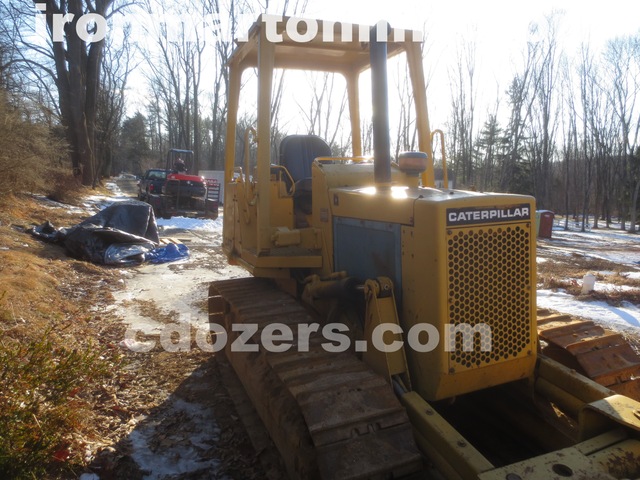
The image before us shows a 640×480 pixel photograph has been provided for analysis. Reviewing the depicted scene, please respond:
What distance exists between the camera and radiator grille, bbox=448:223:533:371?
8.50 ft

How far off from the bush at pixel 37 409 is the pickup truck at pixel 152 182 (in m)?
16.5

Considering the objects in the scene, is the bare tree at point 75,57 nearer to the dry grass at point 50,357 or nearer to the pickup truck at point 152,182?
the pickup truck at point 152,182

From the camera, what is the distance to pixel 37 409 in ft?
10.5

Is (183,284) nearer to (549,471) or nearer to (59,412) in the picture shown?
(59,412)

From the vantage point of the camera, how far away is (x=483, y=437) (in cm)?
331

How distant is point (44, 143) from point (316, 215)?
50.9 ft

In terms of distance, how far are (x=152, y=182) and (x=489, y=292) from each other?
20.3 m

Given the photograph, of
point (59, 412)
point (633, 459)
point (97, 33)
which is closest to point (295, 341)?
point (59, 412)

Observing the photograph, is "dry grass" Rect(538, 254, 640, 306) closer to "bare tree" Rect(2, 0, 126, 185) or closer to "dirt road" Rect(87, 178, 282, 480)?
"dirt road" Rect(87, 178, 282, 480)

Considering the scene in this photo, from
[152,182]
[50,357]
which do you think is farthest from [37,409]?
[152,182]

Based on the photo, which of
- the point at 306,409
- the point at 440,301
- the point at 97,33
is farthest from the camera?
the point at 97,33

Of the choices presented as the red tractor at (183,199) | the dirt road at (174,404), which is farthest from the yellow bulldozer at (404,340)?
the red tractor at (183,199)

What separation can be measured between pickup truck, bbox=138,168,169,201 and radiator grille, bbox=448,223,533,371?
18.2m

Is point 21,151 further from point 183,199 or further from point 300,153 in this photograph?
point 300,153
